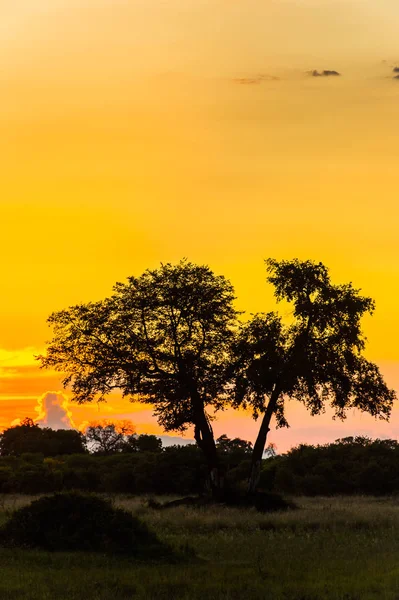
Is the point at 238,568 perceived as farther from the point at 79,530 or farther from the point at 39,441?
the point at 39,441

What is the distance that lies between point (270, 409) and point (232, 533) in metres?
15.6

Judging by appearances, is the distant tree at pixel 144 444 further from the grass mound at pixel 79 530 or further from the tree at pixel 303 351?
the grass mound at pixel 79 530

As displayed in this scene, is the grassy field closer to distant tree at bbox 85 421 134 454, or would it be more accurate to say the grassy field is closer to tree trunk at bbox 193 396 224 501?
tree trunk at bbox 193 396 224 501

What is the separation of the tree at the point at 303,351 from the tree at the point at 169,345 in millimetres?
1794

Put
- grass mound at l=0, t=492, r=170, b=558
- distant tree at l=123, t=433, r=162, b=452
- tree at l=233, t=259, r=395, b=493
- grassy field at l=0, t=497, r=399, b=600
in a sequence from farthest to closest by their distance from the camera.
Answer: distant tree at l=123, t=433, r=162, b=452
tree at l=233, t=259, r=395, b=493
grass mound at l=0, t=492, r=170, b=558
grassy field at l=0, t=497, r=399, b=600

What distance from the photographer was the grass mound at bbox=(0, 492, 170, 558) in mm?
26156

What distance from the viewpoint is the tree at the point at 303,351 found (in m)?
47.6

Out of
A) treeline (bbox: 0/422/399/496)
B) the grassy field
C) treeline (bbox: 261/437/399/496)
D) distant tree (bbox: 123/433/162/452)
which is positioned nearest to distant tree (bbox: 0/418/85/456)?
distant tree (bbox: 123/433/162/452)

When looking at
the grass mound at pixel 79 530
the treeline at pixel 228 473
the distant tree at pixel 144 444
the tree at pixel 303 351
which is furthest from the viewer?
the distant tree at pixel 144 444

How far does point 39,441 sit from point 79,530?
70.7m

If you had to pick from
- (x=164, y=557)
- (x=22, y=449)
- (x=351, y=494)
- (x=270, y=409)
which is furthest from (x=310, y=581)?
(x=22, y=449)

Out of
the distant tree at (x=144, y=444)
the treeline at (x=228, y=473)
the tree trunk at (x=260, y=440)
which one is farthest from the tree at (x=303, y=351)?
the distant tree at (x=144, y=444)

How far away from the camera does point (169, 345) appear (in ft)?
163

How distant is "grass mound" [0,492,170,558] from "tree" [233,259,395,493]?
20333mm
